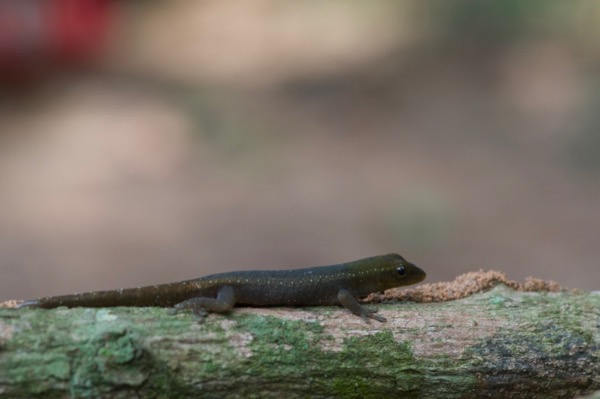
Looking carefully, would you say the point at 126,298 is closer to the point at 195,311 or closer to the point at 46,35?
the point at 195,311

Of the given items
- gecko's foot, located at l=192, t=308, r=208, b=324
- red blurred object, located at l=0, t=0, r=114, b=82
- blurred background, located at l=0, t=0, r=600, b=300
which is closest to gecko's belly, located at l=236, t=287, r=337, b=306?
gecko's foot, located at l=192, t=308, r=208, b=324

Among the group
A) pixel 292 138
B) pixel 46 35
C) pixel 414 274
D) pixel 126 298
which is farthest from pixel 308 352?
pixel 46 35

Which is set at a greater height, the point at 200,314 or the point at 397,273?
the point at 397,273

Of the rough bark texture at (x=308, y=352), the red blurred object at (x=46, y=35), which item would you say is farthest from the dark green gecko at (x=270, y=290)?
the red blurred object at (x=46, y=35)

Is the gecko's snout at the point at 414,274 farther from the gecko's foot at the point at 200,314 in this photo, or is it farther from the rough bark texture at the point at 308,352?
the gecko's foot at the point at 200,314

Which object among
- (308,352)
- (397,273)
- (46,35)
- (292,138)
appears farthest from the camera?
(46,35)

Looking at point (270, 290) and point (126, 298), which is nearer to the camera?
point (126, 298)

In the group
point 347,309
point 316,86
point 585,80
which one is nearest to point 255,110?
point 316,86
